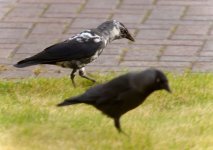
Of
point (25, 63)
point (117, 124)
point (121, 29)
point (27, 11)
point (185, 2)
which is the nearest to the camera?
point (117, 124)

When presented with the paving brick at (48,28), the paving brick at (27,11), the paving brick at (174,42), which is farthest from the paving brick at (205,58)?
the paving brick at (27,11)

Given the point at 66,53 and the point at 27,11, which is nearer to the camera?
the point at 66,53

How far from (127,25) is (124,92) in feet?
11.4

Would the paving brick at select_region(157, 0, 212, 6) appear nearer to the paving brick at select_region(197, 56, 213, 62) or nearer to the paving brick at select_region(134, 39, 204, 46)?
the paving brick at select_region(134, 39, 204, 46)

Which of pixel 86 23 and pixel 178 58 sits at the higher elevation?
pixel 178 58

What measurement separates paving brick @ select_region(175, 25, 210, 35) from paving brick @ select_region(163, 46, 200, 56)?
1.30 ft

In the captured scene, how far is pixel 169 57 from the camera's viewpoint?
869 cm

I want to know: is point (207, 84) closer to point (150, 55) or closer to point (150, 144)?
point (150, 55)

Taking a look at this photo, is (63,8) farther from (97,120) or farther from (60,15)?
(97,120)

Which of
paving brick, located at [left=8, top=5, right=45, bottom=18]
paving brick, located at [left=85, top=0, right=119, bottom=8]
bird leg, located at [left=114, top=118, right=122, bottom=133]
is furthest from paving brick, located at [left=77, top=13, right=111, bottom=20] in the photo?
bird leg, located at [left=114, top=118, right=122, bottom=133]

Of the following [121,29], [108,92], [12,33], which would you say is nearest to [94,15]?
[12,33]

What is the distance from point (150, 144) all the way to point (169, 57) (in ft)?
8.32

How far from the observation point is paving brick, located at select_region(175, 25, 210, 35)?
30.4ft

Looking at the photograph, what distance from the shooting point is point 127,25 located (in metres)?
9.48
